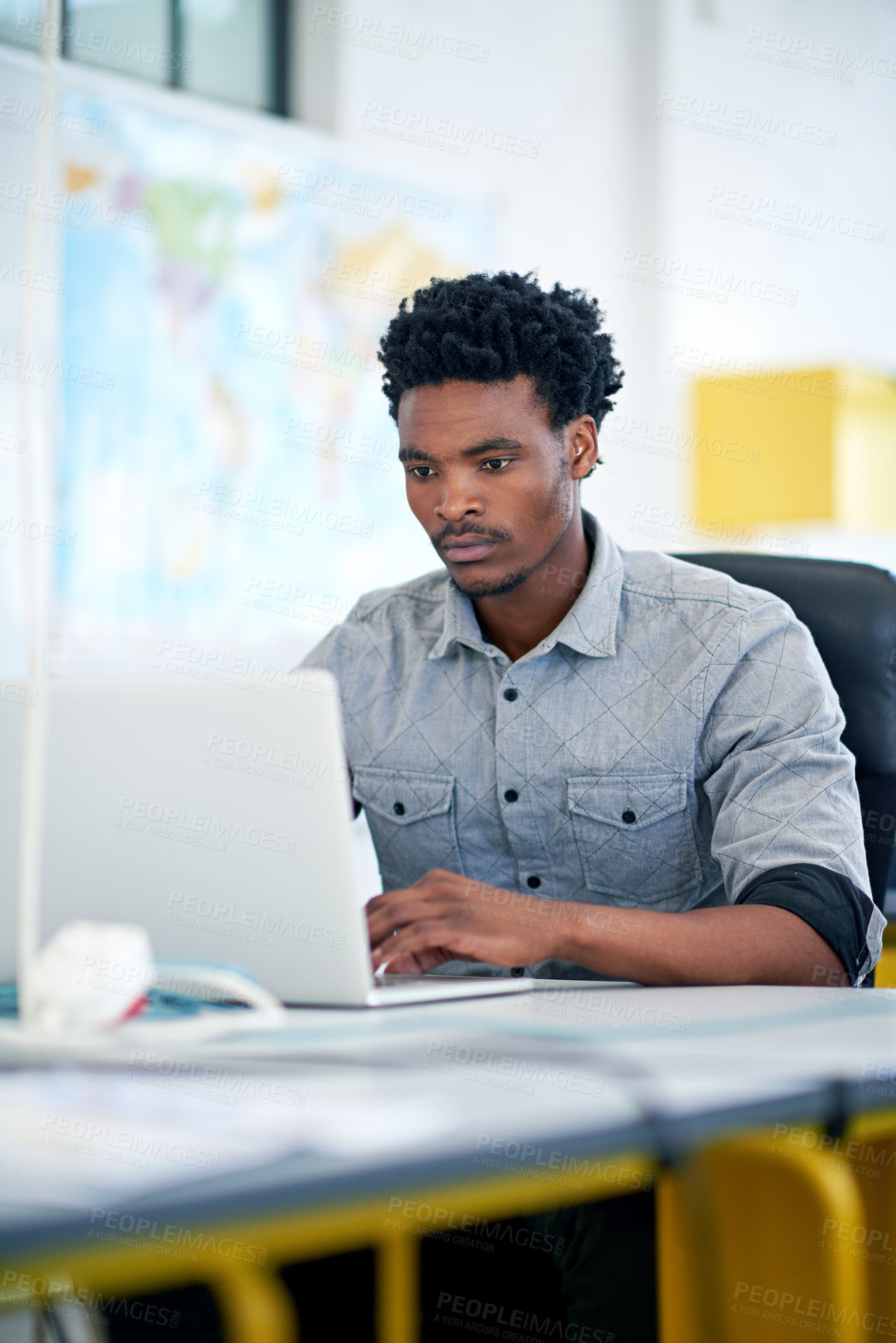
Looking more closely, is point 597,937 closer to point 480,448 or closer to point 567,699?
point 567,699

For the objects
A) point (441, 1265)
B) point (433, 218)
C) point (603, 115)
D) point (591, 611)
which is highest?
point (603, 115)

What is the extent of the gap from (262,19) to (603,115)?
0.91 metres

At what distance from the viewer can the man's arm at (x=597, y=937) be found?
98 centimetres

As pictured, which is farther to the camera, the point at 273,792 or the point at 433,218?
the point at 433,218

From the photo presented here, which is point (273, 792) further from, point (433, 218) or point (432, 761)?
point (433, 218)

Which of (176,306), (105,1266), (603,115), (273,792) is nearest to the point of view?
(105,1266)

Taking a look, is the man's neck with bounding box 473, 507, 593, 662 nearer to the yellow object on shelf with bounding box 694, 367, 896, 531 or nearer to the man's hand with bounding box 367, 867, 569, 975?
the man's hand with bounding box 367, 867, 569, 975

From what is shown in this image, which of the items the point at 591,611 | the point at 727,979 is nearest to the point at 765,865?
the point at 727,979

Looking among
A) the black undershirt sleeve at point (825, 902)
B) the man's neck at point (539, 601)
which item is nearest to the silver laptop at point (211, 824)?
the black undershirt sleeve at point (825, 902)

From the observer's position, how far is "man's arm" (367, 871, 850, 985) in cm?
98

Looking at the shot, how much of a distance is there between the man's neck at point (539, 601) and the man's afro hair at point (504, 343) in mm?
130

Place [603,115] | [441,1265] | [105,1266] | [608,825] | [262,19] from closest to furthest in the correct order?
1. [105,1266]
2. [441,1265]
3. [608,825]
4. [262,19]
5. [603,115]

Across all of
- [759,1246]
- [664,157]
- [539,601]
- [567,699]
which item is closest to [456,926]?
[759,1246]

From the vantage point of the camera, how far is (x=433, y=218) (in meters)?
3.33
